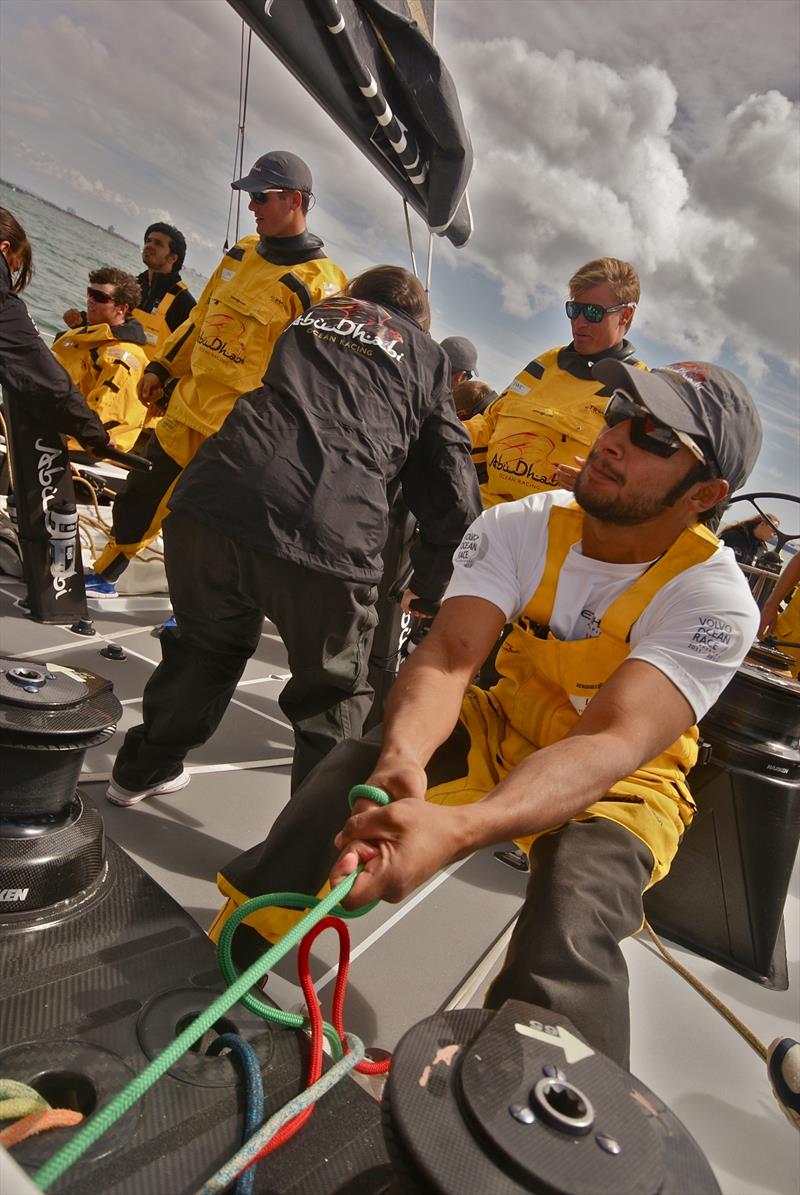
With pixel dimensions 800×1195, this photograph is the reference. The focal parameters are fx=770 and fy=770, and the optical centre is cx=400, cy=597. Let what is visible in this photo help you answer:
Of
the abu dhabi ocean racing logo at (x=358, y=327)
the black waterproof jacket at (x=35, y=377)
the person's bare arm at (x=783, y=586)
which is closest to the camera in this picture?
the abu dhabi ocean racing logo at (x=358, y=327)

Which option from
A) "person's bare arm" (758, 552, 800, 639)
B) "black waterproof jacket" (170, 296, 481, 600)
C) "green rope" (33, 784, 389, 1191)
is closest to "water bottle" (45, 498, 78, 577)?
"black waterproof jacket" (170, 296, 481, 600)

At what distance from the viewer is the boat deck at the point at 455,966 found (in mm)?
1623

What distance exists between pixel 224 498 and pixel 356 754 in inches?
31.5

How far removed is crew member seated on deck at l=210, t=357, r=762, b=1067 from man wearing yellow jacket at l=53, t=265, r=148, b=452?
442 centimetres

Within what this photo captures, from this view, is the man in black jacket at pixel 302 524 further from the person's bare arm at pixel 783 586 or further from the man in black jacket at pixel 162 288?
the man in black jacket at pixel 162 288

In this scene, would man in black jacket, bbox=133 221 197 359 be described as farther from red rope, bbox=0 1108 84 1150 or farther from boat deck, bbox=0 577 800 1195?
red rope, bbox=0 1108 84 1150

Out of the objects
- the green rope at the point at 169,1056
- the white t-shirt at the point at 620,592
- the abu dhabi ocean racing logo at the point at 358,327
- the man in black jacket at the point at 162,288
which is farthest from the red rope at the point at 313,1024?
the man in black jacket at the point at 162,288

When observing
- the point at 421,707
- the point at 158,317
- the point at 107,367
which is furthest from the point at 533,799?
the point at 158,317

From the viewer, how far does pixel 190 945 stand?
1.16 m

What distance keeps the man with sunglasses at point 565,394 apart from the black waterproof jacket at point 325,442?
4.08 feet

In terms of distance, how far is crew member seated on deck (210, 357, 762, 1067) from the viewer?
1115 mm

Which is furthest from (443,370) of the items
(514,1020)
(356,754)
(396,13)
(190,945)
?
(396,13)

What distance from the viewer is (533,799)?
1.17 metres

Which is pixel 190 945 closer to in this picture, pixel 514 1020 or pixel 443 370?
pixel 514 1020
